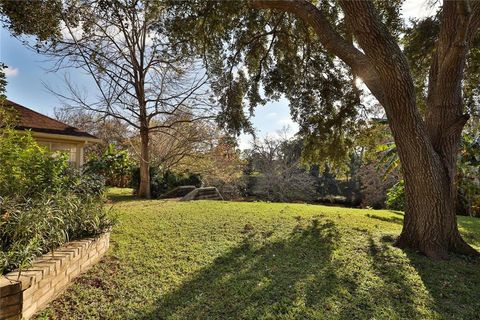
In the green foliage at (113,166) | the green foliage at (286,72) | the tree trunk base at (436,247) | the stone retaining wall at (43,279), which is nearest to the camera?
the stone retaining wall at (43,279)

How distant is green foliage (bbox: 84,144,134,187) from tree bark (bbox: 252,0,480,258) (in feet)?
38.6

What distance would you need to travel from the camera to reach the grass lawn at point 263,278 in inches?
120

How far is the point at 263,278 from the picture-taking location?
3777 mm

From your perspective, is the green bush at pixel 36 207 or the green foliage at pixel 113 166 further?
the green foliage at pixel 113 166

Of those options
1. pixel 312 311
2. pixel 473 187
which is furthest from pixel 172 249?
pixel 473 187

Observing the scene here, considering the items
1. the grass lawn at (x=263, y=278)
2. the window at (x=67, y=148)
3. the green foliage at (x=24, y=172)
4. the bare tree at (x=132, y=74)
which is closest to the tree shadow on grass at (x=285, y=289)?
the grass lawn at (x=263, y=278)

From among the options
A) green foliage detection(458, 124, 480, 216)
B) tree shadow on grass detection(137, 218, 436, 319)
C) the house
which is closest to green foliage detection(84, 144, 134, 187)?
the house

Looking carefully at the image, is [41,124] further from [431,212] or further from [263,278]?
[431,212]

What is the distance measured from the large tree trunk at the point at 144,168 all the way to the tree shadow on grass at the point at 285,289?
7736mm

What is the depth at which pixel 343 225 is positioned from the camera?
6379mm

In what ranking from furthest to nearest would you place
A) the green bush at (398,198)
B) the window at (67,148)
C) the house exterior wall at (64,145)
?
the green bush at (398,198) < the window at (67,148) < the house exterior wall at (64,145)

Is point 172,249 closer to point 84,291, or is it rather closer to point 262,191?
point 84,291

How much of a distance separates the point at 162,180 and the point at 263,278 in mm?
9664

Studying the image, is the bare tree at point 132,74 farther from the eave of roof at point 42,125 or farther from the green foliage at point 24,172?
the green foliage at point 24,172
